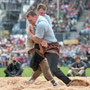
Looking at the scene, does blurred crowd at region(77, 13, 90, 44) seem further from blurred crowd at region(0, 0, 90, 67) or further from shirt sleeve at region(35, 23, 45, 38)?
Answer: shirt sleeve at region(35, 23, 45, 38)

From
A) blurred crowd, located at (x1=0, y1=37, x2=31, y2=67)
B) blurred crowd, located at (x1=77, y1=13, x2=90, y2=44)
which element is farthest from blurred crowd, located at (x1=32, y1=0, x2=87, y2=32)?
blurred crowd, located at (x1=0, y1=37, x2=31, y2=67)

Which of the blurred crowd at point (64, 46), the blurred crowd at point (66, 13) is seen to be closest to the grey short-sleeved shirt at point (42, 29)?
the blurred crowd at point (64, 46)

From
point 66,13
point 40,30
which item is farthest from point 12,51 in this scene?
point 40,30

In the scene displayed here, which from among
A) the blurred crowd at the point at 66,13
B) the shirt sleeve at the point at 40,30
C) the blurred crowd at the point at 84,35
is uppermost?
the shirt sleeve at the point at 40,30

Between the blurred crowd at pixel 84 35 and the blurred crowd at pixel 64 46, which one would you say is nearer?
the blurred crowd at pixel 64 46

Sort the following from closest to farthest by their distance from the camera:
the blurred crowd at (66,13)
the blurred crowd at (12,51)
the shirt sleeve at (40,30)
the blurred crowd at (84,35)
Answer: the shirt sleeve at (40,30)
the blurred crowd at (12,51)
the blurred crowd at (84,35)
the blurred crowd at (66,13)

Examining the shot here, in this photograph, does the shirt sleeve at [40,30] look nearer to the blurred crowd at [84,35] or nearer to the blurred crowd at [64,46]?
the blurred crowd at [64,46]

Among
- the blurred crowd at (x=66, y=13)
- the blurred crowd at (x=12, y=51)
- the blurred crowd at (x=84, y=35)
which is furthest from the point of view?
the blurred crowd at (x=66, y=13)

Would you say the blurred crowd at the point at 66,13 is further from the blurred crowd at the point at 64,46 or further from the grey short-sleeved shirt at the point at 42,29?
the grey short-sleeved shirt at the point at 42,29

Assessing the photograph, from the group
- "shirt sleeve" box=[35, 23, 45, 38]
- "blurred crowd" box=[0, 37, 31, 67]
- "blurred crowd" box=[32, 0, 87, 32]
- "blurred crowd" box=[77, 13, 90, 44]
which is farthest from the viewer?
"blurred crowd" box=[32, 0, 87, 32]

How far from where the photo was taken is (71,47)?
2277cm

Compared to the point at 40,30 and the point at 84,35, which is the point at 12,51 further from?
the point at 40,30

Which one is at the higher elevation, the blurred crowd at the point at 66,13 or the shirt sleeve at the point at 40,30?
the shirt sleeve at the point at 40,30

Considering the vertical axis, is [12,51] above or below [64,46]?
below
